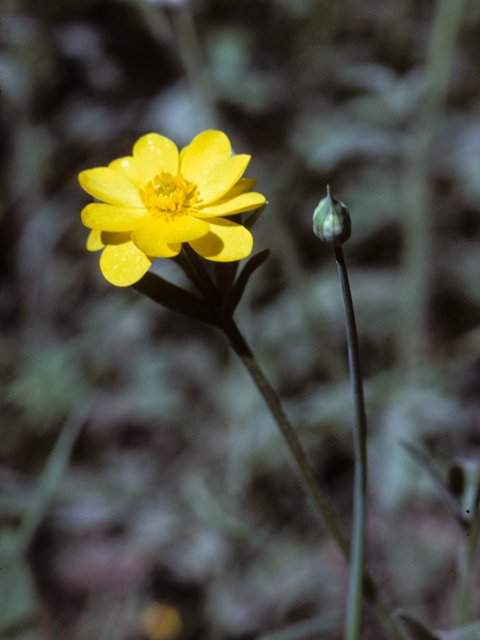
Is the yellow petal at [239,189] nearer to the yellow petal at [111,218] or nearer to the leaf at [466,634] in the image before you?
the yellow petal at [111,218]

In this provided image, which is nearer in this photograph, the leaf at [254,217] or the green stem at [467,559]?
the leaf at [254,217]

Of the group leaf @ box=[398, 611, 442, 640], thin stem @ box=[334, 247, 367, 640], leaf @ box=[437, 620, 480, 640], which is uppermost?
thin stem @ box=[334, 247, 367, 640]

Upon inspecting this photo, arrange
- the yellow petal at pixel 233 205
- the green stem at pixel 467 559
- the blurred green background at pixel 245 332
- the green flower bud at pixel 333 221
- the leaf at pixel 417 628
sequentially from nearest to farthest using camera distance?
the green flower bud at pixel 333 221 < the yellow petal at pixel 233 205 < the leaf at pixel 417 628 < the green stem at pixel 467 559 < the blurred green background at pixel 245 332

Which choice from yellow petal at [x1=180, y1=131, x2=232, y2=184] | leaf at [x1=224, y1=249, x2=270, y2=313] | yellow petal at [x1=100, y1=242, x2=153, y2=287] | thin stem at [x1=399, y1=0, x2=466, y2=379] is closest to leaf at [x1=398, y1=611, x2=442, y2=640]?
leaf at [x1=224, y1=249, x2=270, y2=313]

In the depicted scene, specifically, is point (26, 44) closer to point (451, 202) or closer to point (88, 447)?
point (88, 447)

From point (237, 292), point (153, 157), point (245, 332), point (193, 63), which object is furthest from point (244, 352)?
point (193, 63)

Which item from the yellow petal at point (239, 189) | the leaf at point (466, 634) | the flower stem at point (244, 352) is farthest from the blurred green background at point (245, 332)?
the yellow petal at point (239, 189)

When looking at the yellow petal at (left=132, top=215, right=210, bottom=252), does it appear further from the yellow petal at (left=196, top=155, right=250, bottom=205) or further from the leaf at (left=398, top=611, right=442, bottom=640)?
the leaf at (left=398, top=611, right=442, bottom=640)

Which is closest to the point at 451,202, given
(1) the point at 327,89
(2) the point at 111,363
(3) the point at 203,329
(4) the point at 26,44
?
(1) the point at 327,89
